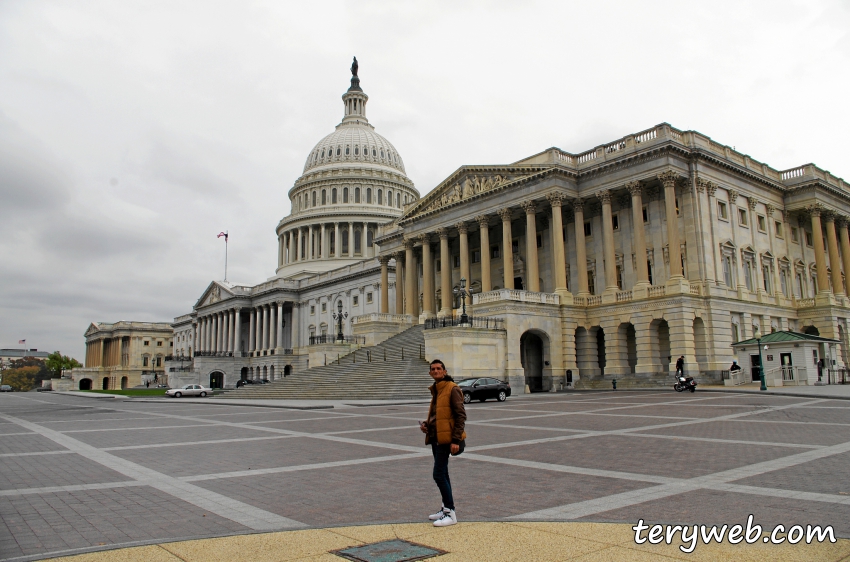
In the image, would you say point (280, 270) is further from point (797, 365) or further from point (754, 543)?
point (754, 543)

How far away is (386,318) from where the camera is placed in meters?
62.8

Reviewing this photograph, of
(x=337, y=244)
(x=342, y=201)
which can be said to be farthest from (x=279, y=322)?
(x=342, y=201)

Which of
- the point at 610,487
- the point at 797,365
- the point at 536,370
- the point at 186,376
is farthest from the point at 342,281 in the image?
the point at 610,487

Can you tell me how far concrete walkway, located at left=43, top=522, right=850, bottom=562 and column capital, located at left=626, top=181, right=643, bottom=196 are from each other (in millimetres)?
42831

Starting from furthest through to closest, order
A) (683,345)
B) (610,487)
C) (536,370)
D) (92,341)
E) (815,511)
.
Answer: (92,341), (536,370), (683,345), (610,487), (815,511)

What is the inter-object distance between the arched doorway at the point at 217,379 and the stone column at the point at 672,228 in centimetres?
8100

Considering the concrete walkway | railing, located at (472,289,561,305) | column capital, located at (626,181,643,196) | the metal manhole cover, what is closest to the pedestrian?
the concrete walkway

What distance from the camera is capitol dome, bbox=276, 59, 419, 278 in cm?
11844

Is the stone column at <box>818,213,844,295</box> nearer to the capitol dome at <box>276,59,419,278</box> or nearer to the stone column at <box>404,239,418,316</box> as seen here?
the stone column at <box>404,239,418,316</box>

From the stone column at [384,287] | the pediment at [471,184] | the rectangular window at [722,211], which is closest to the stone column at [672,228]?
the rectangular window at [722,211]

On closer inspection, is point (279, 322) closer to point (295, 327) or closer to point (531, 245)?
point (295, 327)

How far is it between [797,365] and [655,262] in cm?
1250

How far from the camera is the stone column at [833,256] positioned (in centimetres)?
5612

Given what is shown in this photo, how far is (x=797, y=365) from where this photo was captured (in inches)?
1532
